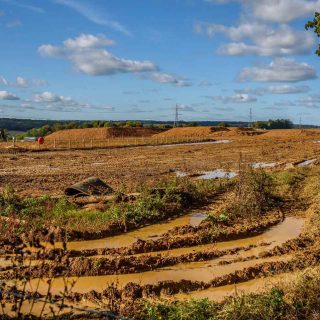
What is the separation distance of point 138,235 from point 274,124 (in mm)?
117864

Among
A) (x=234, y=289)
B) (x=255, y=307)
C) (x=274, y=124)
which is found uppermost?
(x=274, y=124)

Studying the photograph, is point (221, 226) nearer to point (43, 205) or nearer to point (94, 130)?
point (43, 205)

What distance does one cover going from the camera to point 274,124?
407ft

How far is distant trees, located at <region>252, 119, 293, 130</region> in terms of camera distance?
11625 cm

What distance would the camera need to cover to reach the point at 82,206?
41.8 ft

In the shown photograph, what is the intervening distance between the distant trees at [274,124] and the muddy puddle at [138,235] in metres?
106

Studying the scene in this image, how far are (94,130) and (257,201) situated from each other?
5415 cm

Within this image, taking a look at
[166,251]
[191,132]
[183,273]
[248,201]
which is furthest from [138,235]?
[191,132]

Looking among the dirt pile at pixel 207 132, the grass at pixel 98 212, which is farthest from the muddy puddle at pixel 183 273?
the dirt pile at pixel 207 132

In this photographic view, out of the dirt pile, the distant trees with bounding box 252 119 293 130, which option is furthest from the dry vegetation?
the distant trees with bounding box 252 119 293 130

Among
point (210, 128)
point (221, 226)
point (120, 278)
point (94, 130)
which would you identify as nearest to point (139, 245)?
point (120, 278)

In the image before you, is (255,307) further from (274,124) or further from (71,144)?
(274,124)

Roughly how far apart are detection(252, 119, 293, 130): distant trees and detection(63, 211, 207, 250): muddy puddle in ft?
347

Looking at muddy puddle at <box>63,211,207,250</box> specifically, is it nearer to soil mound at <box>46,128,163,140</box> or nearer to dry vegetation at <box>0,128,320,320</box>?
dry vegetation at <box>0,128,320,320</box>
